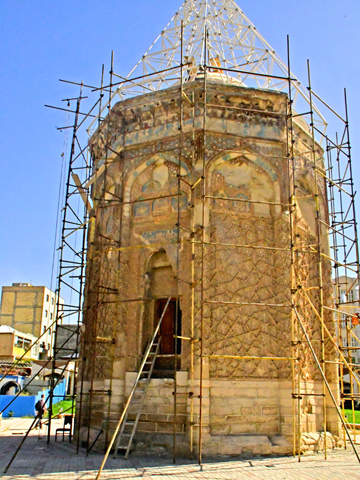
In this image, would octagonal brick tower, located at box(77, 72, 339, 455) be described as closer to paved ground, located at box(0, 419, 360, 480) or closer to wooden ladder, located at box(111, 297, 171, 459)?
wooden ladder, located at box(111, 297, 171, 459)

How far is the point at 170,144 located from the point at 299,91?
378 centimetres

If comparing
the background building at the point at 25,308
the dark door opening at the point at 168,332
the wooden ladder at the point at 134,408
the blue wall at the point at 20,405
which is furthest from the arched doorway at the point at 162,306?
the background building at the point at 25,308

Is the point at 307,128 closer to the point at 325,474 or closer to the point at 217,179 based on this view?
the point at 217,179

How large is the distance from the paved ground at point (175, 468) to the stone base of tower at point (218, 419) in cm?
32

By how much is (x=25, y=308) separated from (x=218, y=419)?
3968 cm

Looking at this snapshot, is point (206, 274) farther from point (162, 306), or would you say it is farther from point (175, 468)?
point (175, 468)

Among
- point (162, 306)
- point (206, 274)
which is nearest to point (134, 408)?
point (162, 306)

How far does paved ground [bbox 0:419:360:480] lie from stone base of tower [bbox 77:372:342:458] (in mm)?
321

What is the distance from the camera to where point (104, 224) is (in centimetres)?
1244

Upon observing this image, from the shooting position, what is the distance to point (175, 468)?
28.3ft

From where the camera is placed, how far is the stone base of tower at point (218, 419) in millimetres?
9484

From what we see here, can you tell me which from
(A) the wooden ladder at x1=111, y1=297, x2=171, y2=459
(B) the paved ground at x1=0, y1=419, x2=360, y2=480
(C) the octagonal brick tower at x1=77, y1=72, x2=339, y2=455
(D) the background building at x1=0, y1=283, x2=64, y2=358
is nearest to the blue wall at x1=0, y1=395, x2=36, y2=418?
(C) the octagonal brick tower at x1=77, y1=72, x2=339, y2=455

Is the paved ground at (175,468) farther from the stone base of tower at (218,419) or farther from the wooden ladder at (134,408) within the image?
the wooden ladder at (134,408)

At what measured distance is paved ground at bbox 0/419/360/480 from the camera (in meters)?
8.06
